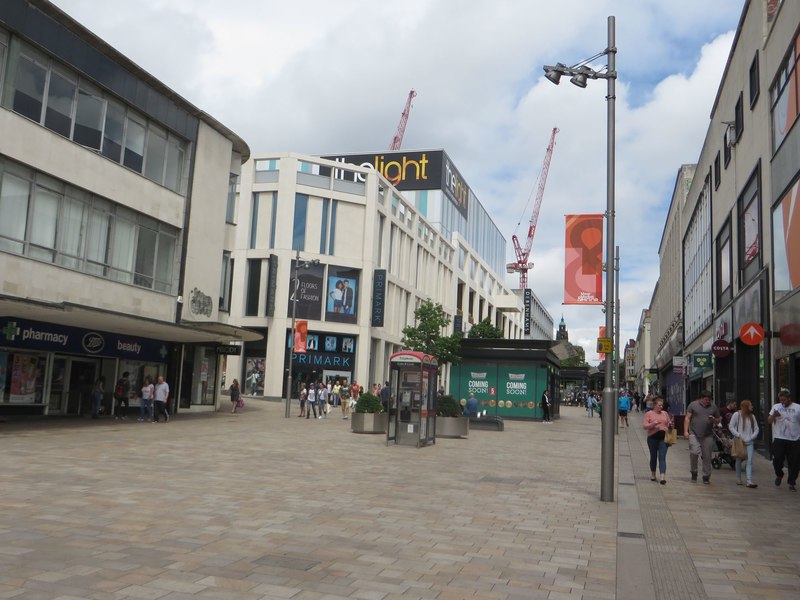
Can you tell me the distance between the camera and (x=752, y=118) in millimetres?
22125

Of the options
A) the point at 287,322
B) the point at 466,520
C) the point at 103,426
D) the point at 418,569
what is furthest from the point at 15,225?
the point at 287,322

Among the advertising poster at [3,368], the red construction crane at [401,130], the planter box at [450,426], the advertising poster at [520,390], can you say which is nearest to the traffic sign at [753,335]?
the planter box at [450,426]

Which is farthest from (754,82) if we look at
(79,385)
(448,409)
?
(79,385)

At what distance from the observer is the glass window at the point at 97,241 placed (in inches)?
913

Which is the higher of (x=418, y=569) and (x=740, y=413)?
(x=740, y=413)

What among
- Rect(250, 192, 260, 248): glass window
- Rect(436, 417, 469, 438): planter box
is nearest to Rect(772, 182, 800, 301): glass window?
Rect(436, 417, 469, 438): planter box

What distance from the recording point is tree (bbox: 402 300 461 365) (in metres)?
39.5

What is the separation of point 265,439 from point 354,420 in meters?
4.70

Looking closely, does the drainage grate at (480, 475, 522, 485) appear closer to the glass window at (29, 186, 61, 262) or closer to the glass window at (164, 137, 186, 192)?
the glass window at (29, 186, 61, 262)

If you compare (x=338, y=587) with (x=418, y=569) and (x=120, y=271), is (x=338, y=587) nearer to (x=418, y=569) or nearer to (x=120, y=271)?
(x=418, y=569)

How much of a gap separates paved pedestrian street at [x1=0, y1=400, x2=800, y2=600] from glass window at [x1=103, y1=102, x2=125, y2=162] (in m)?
11.9

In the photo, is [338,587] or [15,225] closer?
[338,587]

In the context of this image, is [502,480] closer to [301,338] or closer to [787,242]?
[787,242]

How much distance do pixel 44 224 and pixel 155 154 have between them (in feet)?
20.8
